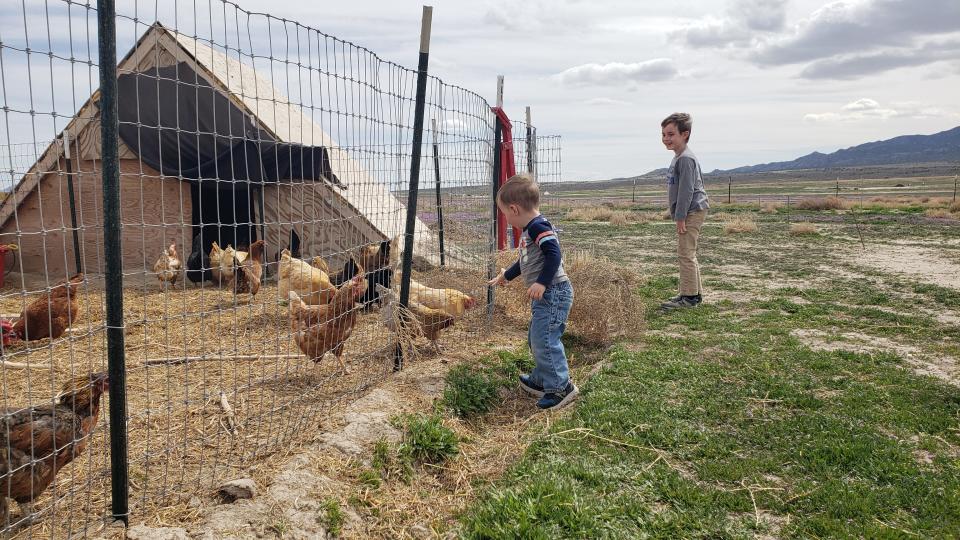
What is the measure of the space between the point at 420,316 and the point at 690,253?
368cm

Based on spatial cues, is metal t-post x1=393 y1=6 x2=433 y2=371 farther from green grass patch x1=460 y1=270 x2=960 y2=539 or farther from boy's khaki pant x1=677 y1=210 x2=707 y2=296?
boy's khaki pant x1=677 y1=210 x2=707 y2=296

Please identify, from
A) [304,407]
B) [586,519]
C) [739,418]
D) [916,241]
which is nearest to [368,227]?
[304,407]

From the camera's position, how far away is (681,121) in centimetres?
734

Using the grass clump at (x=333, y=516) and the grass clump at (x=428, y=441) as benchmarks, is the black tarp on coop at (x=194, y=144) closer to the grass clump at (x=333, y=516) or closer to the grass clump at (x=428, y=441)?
the grass clump at (x=428, y=441)

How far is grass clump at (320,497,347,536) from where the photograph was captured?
2977mm

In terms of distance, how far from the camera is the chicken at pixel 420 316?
16.7ft

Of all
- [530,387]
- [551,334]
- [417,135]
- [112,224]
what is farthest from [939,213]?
[112,224]

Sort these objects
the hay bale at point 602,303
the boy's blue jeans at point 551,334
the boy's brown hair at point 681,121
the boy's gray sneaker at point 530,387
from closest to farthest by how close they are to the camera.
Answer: the boy's blue jeans at point 551,334
the boy's gray sneaker at point 530,387
the hay bale at point 602,303
the boy's brown hair at point 681,121

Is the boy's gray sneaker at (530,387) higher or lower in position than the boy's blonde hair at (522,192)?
lower

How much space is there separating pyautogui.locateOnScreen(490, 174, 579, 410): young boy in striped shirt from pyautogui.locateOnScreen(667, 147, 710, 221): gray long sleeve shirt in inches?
130

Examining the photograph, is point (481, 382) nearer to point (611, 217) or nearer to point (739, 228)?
point (739, 228)

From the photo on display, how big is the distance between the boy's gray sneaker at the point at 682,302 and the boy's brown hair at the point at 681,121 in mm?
1962

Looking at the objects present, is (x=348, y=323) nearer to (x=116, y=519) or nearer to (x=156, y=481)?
(x=156, y=481)

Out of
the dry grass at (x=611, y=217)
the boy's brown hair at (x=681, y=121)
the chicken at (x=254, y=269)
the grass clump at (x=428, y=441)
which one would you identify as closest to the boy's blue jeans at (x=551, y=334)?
the grass clump at (x=428, y=441)
